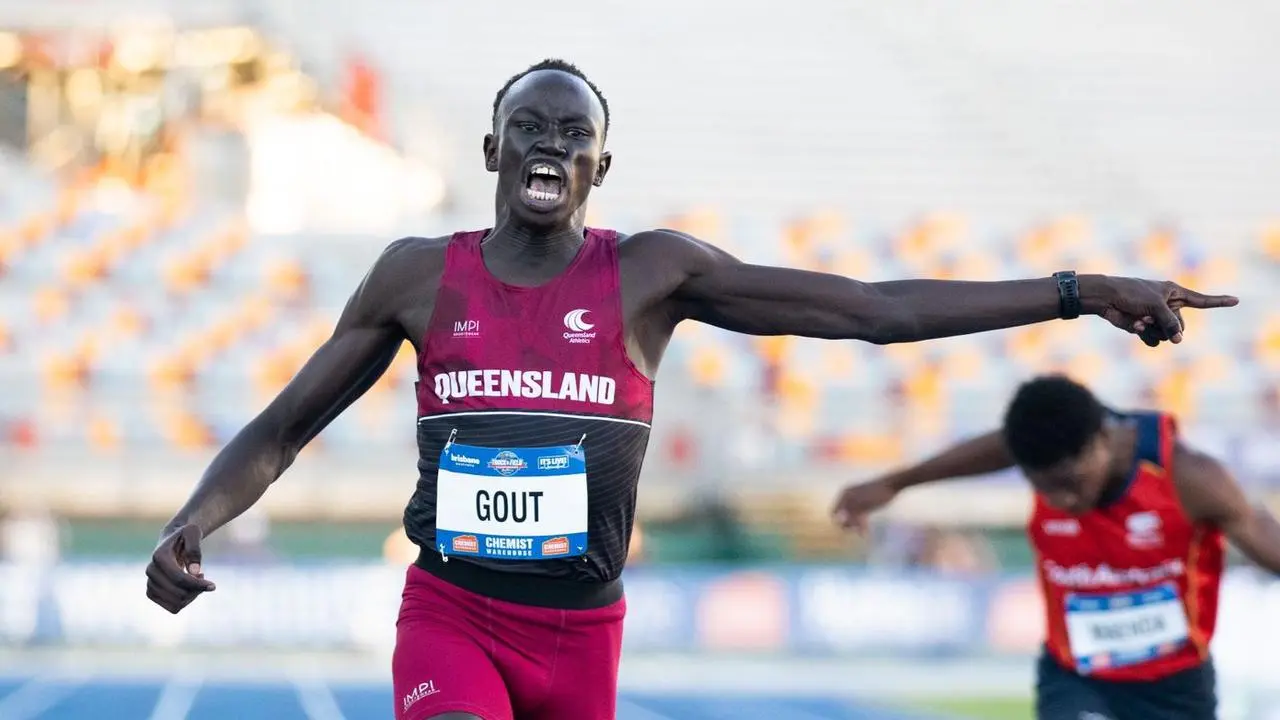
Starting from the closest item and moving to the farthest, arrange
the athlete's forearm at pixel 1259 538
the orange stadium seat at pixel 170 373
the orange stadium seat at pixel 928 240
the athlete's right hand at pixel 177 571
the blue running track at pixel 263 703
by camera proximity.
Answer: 1. the athlete's right hand at pixel 177 571
2. the athlete's forearm at pixel 1259 538
3. the blue running track at pixel 263 703
4. the orange stadium seat at pixel 170 373
5. the orange stadium seat at pixel 928 240

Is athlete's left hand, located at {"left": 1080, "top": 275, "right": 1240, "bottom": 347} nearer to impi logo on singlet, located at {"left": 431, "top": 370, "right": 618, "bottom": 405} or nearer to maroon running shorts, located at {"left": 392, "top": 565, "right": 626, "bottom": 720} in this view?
impi logo on singlet, located at {"left": 431, "top": 370, "right": 618, "bottom": 405}

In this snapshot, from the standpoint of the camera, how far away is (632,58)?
26.8m

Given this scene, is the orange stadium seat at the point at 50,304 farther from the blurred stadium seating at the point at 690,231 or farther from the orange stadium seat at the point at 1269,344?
the orange stadium seat at the point at 1269,344

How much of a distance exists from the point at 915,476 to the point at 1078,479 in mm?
754

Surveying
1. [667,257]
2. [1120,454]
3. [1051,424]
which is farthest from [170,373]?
[667,257]

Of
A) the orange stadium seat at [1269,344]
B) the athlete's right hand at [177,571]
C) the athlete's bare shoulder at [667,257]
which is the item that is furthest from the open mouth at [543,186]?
the orange stadium seat at [1269,344]

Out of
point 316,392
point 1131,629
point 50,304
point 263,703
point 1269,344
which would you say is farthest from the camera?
point 1269,344

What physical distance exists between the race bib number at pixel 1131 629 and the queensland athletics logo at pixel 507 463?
247cm

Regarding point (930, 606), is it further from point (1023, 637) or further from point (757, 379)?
point (757, 379)

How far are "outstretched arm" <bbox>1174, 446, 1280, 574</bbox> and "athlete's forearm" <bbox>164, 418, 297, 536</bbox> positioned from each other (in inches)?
112

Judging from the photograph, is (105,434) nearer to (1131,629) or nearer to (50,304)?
(50,304)

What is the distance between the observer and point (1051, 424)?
5363 mm

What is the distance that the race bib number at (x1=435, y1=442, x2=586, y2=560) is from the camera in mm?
3965

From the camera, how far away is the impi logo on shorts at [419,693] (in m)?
3.81
